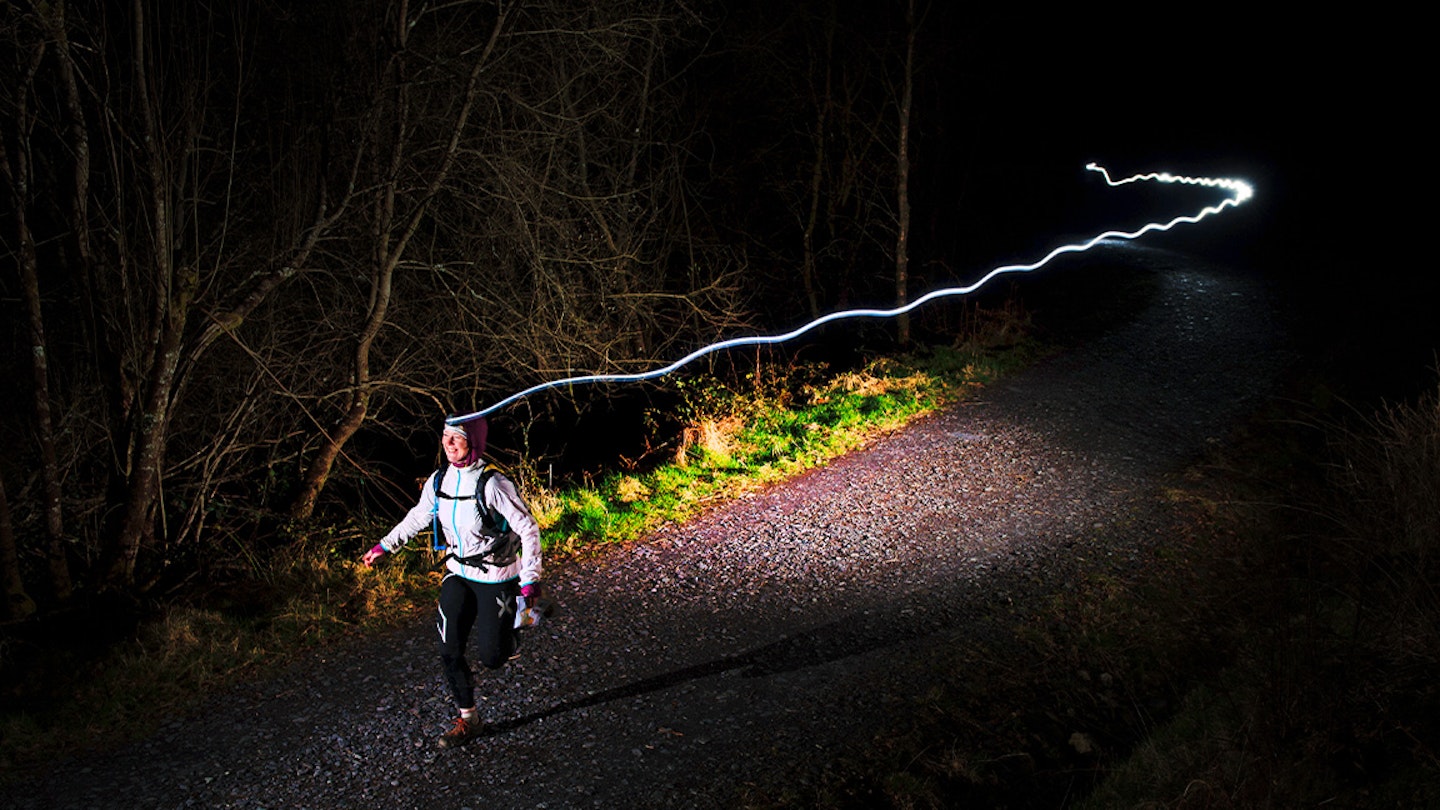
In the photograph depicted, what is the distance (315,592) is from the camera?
22.2 ft

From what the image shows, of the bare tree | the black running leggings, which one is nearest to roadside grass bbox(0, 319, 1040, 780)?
the black running leggings

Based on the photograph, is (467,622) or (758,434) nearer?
(467,622)

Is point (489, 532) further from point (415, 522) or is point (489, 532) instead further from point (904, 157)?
point (904, 157)

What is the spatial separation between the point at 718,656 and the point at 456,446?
2216 mm

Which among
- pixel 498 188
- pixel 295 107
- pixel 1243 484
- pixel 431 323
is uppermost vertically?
pixel 295 107

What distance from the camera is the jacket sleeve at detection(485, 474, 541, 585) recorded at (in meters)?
4.96

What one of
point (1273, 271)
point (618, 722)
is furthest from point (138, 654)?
point (1273, 271)

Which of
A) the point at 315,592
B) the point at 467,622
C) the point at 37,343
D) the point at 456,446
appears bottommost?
the point at 315,592

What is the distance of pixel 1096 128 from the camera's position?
43.1 m

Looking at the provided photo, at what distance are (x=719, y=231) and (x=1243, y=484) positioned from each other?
12.8 metres

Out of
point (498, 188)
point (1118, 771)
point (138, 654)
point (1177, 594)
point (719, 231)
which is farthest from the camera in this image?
point (719, 231)

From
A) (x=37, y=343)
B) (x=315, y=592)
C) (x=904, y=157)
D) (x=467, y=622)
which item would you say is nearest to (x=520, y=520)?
(x=467, y=622)

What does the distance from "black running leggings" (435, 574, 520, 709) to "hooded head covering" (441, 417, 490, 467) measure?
0.68 m

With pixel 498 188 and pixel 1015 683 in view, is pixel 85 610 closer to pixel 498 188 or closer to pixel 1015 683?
pixel 498 188
